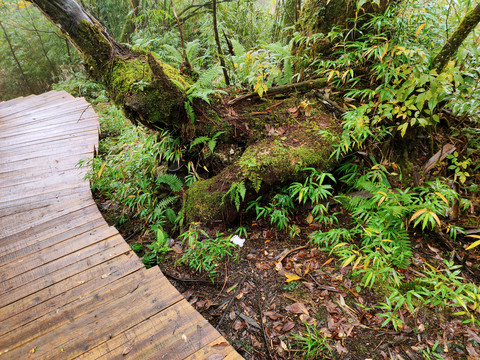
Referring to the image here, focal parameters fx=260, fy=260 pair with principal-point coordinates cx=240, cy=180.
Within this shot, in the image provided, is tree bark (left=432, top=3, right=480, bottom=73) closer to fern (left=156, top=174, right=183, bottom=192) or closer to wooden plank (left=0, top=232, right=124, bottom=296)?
fern (left=156, top=174, right=183, bottom=192)

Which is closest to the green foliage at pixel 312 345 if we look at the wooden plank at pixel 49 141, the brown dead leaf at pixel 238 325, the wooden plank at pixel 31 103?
the brown dead leaf at pixel 238 325

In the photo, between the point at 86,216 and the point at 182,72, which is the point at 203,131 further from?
the point at 86,216

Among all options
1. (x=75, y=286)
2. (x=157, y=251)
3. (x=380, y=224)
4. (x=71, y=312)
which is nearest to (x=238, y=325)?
(x=157, y=251)

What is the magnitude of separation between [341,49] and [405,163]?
1.98 metres

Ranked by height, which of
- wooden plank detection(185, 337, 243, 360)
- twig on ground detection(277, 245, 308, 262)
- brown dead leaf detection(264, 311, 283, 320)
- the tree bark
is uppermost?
the tree bark

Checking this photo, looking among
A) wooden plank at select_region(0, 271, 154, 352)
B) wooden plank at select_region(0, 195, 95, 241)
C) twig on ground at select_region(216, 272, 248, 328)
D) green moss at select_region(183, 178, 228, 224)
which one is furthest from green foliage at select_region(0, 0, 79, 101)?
twig on ground at select_region(216, 272, 248, 328)

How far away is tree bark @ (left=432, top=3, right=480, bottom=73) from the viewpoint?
105 inches

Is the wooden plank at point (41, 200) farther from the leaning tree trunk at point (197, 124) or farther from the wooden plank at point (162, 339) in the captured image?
the wooden plank at point (162, 339)

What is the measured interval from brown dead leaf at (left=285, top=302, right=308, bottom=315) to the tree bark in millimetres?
3051

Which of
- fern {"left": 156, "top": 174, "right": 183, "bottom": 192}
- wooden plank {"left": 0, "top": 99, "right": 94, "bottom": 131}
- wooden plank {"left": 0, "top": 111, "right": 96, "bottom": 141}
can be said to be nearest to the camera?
fern {"left": 156, "top": 174, "right": 183, "bottom": 192}

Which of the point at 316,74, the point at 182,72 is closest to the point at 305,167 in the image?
the point at 316,74

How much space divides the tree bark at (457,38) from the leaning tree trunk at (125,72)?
10.4ft

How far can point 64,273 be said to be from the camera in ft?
9.28

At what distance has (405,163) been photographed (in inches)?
141
